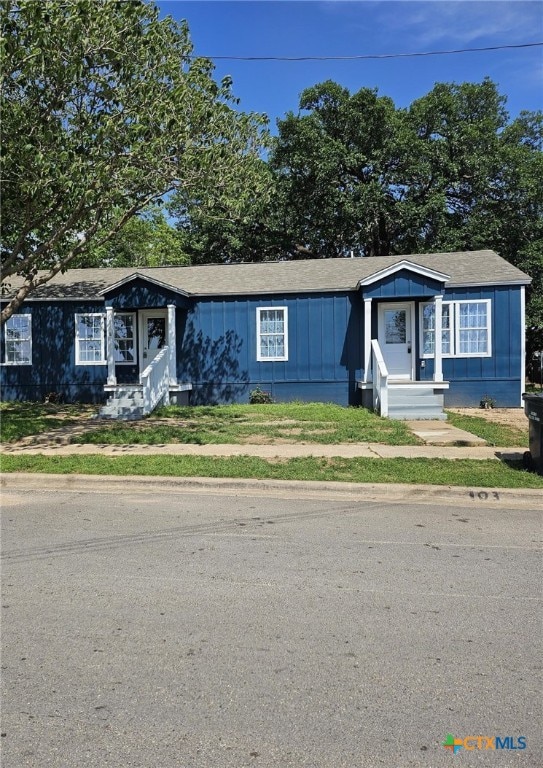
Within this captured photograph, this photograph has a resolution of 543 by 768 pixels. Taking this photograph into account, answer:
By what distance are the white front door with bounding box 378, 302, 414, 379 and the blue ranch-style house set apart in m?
0.03

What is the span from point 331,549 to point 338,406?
431 inches

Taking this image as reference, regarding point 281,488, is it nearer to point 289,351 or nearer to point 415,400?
point 415,400

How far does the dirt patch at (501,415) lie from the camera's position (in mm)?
13062

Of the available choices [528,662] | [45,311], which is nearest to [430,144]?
[45,311]

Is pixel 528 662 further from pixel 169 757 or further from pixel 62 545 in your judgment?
pixel 62 545

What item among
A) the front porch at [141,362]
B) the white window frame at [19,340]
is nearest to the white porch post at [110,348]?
the front porch at [141,362]

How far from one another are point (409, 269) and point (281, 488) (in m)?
9.51

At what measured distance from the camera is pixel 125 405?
14766mm

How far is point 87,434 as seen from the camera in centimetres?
1138

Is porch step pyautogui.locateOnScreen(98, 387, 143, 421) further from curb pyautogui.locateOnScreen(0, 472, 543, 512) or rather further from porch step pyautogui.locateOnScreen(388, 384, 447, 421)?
porch step pyautogui.locateOnScreen(388, 384, 447, 421)

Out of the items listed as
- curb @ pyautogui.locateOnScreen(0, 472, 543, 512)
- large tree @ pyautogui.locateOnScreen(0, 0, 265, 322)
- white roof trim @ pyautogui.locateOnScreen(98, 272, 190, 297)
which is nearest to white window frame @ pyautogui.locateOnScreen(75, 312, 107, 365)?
white roof trim @ pyautogui.locateOnScreen(98, 272, 190, 297)

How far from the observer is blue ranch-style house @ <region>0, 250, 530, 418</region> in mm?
16031

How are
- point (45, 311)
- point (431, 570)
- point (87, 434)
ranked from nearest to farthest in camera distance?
point (431, 570) → point (87, 434) → point (45, 311)
